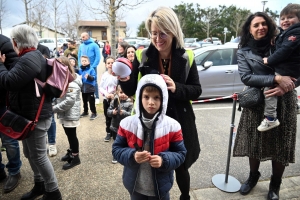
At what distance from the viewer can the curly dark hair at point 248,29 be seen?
7.36 feet

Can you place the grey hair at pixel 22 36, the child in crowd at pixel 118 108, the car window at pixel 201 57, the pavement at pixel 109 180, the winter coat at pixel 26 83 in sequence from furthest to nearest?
the car window at pixel 201 57 → the child in crowd at pixel 118 108 → the pavement at pixel 109 180 → the grey hair at pixel 22 36 → the winter coat at pixel 26 83

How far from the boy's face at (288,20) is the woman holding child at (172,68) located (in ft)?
4.31

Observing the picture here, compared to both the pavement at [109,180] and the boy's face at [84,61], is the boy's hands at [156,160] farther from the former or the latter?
the boy's face at [84,61]

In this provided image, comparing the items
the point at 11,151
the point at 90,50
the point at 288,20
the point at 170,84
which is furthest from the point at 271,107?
the point at 90,50

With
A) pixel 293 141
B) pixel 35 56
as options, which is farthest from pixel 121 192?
pixel 293 141

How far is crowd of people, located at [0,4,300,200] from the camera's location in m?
1.71

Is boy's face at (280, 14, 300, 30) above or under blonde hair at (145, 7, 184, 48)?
above

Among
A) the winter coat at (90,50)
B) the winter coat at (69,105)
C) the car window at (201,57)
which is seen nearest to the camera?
the winter coat at (69,105)

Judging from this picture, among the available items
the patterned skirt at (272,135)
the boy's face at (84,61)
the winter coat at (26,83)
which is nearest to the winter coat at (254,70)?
the patterned skirt at (272,135)

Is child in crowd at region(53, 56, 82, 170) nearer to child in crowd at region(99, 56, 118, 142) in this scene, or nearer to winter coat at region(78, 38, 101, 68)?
child in crowd at region(99, 56, 118, 142)

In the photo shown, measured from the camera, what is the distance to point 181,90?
177 cm

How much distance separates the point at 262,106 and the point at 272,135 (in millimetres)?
331

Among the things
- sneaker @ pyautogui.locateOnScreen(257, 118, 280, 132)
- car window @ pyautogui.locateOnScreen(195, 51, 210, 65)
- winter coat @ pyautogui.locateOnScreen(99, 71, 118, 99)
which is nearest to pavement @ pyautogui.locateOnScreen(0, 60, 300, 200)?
sneaker @ pyautogui.locateOnScreen(257, 118, 280, 132)

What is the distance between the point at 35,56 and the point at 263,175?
307 cm
